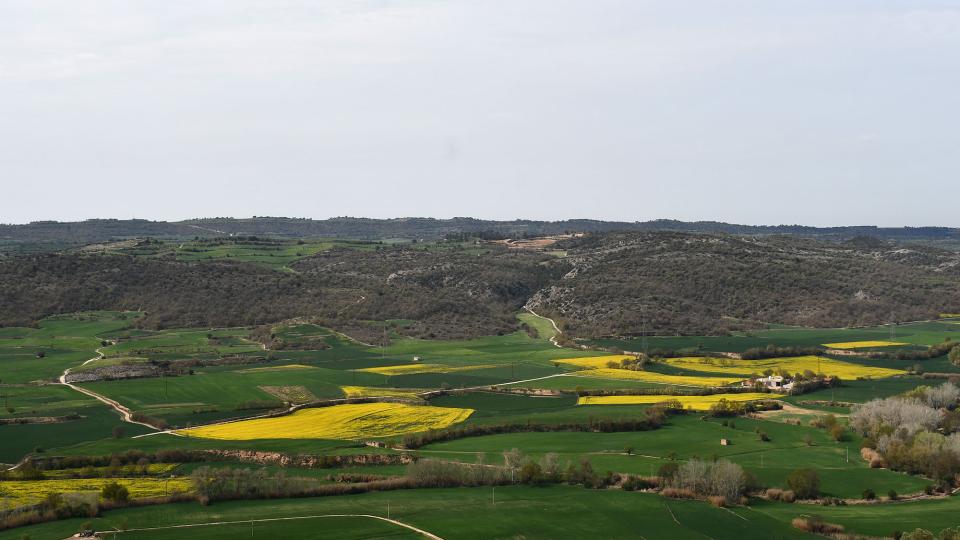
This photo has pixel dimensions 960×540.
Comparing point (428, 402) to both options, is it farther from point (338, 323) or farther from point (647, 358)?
point (338, 323)

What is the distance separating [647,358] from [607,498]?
188 ft

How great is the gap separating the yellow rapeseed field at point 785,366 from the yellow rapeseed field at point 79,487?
6573 centimetres

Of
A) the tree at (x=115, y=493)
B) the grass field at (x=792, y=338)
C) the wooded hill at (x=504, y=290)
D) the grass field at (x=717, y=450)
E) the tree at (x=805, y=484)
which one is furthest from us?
the wooded hill at (x=504, y=290)

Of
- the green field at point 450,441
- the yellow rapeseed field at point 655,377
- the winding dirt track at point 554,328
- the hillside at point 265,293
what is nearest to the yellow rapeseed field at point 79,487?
the green field at point 450,441

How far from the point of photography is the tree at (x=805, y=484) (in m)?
60.3

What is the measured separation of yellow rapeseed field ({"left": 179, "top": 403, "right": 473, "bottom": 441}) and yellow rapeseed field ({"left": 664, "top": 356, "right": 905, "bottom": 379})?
122 ft

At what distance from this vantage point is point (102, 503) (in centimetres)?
5203

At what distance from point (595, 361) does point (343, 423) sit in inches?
1724

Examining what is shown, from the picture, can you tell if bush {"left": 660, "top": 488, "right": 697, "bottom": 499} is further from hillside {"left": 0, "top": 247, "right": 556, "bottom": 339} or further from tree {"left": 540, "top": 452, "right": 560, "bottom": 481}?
hillside {"left": 0, "top": 247, "right": 556, "bottom": 339}

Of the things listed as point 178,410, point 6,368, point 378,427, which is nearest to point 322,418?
point 378,427

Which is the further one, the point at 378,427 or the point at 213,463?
the point at 378,427

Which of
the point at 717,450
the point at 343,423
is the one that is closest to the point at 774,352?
the point at 717,450

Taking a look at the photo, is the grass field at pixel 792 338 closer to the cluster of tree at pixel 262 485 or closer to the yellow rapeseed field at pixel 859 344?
the yellow rapeseed field at pixel 859 344

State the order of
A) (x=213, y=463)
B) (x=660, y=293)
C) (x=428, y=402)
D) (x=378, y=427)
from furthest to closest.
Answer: (x=660, y=293) → (x=428, y=402) → (x=378, y=427) → (x=213, y=463)
